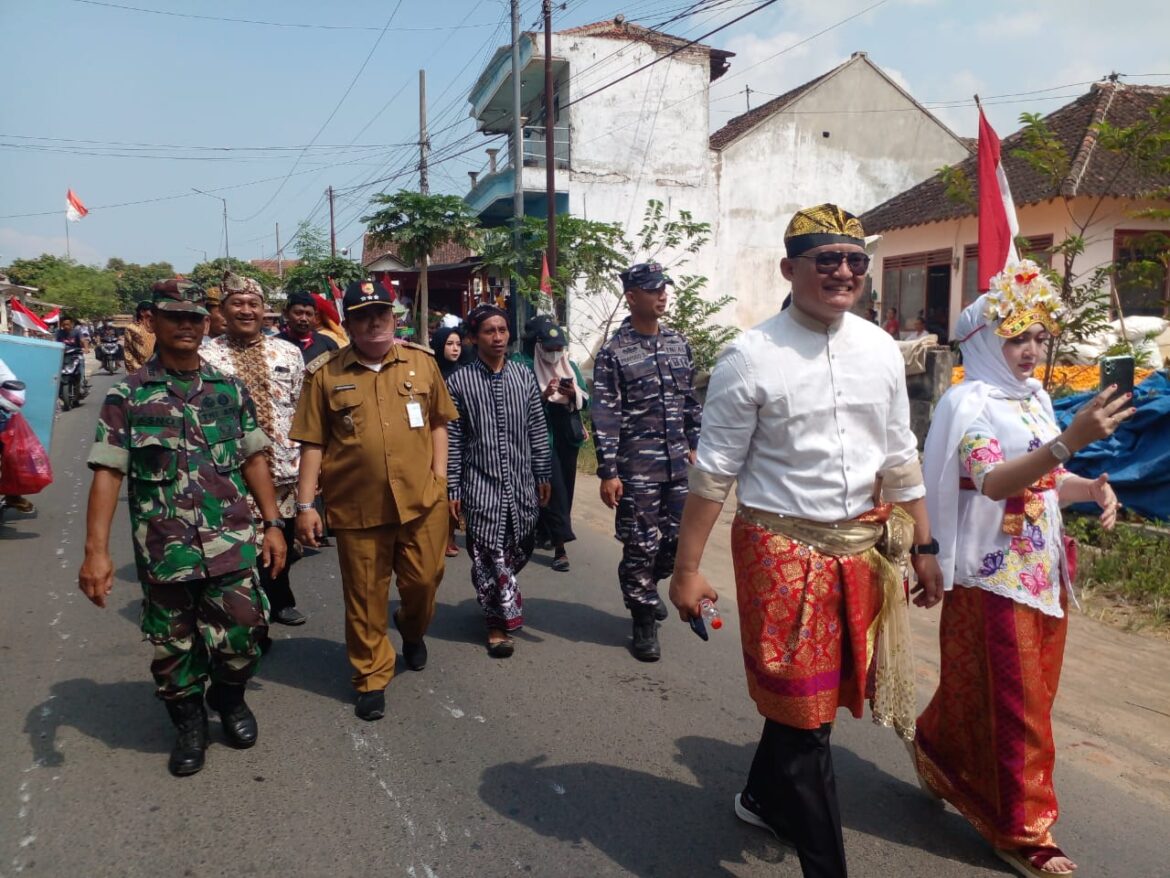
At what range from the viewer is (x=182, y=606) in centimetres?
348

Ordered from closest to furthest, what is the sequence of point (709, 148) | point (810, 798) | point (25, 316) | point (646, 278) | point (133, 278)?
point (810, 798), point (646, 278), point (25, 316), point (709, 148), point (133, 278)

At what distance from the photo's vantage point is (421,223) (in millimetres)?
18828

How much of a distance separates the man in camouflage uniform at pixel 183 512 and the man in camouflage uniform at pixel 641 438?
1.80 metres

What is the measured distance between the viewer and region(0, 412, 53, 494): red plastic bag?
745cm

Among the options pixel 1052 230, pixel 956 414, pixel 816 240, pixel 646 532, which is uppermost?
pixel 1052 230

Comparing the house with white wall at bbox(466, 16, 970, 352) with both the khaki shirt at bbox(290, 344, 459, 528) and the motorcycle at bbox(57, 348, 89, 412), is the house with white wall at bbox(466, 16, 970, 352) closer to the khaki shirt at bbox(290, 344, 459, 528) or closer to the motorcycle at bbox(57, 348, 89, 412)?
the motorcycle at bbox(57, 348, 89, 412)

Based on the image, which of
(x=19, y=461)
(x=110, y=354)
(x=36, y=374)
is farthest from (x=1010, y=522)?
(x=110, y=354)

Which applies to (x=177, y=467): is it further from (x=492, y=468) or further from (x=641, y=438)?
(x=641, y=438)

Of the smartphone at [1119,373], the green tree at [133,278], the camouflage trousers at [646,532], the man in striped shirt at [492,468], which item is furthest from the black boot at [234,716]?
the green tree at [133,278]

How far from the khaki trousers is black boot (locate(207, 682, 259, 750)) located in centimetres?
50

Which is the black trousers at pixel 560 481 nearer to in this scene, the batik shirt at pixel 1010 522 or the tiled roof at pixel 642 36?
the batik shirt at pixel 1010 522

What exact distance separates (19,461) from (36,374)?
54.3 inches

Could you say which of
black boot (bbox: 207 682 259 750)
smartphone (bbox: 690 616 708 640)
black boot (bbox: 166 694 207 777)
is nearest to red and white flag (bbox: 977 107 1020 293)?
smartphone (bbox: 690 616 708 640)

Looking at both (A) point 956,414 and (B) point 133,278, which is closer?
(A) point 956,414
